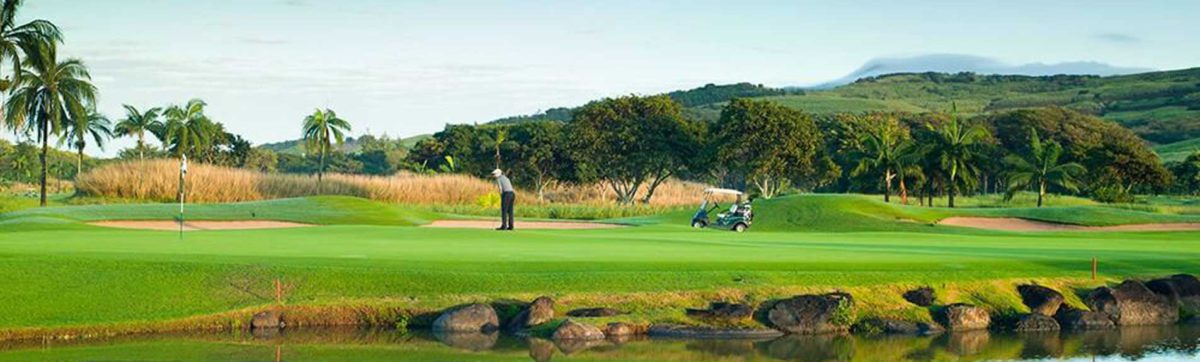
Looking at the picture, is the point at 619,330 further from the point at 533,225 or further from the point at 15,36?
the point at 15,36

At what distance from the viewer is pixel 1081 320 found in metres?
24.4

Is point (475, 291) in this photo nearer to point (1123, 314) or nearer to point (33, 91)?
point (1123, 314)

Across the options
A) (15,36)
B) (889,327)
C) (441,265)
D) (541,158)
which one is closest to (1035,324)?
(889,327)

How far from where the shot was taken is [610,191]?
3841 inches

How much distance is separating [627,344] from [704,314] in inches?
71.0

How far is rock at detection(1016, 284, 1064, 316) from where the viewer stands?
2431 centimetres

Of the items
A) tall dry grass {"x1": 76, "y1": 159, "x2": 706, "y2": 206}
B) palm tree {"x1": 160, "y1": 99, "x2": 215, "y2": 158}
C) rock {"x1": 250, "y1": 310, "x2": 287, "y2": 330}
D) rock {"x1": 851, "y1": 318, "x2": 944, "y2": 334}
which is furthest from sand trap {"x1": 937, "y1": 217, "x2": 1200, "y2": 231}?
palm tree {"x1": 160, "y1": 99, "x2": 215, "y2": 158}

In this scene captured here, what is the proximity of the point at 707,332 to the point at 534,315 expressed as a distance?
110 inches

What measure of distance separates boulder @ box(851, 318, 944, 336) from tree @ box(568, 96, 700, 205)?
61.6m

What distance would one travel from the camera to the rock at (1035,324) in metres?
23.9

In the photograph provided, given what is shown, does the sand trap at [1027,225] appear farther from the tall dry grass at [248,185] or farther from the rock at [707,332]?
the tall dry grass at [248,185]

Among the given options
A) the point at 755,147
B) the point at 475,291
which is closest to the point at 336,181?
the point at 755,147

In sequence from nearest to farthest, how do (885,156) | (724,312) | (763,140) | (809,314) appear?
1. (724,312)
2. (809,314)
3. (885,156)
4. (763,140)

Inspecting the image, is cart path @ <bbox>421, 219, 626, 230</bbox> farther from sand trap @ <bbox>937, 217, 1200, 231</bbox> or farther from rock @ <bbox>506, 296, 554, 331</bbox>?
rock @ <bbox>506, 296, 554, 331</bbox>
